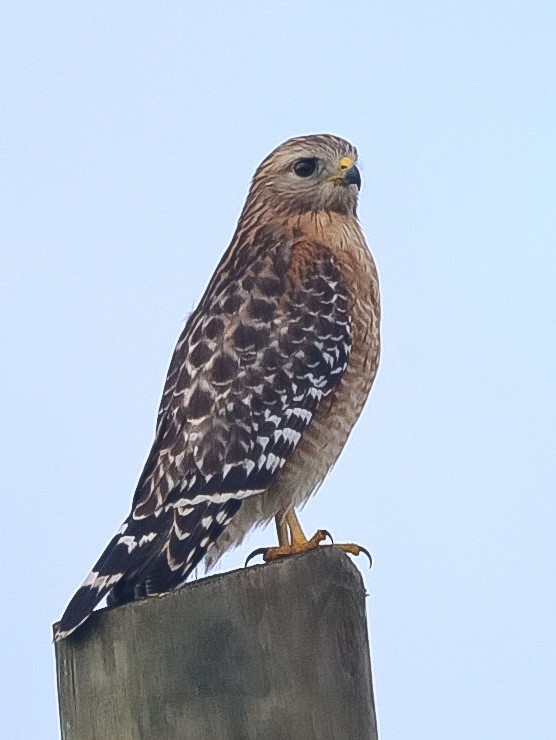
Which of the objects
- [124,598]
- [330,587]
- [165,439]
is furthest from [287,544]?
[330,587]

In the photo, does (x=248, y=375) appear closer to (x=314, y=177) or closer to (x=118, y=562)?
(x=314, y=177)

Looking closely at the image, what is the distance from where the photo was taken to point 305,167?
6180 mm

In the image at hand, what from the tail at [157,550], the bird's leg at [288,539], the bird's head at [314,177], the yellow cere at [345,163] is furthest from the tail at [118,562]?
the yellow cere at [345,163]

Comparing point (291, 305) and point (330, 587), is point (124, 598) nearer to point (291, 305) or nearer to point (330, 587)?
point (330, 587)

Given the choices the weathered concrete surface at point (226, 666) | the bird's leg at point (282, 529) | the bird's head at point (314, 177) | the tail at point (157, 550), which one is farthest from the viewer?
the bird's head at point (314, 177)

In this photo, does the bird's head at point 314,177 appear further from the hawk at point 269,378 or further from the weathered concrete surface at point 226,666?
the weathered concrete surface at point 226,666

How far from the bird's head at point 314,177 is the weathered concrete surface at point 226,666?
3511mm

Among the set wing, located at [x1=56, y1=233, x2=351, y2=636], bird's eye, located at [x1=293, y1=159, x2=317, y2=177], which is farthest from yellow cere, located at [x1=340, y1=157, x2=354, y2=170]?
wing, located at [x1=56, y1=233, x2=351, y2=636]

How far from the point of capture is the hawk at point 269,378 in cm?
470

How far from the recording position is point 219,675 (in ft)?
8.52

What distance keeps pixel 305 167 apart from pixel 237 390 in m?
1.46

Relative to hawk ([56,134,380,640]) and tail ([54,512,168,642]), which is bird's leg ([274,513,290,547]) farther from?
tail ([54,512,168,642])

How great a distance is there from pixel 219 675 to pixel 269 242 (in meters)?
3.48

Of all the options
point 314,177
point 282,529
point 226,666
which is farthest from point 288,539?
point 226,666
